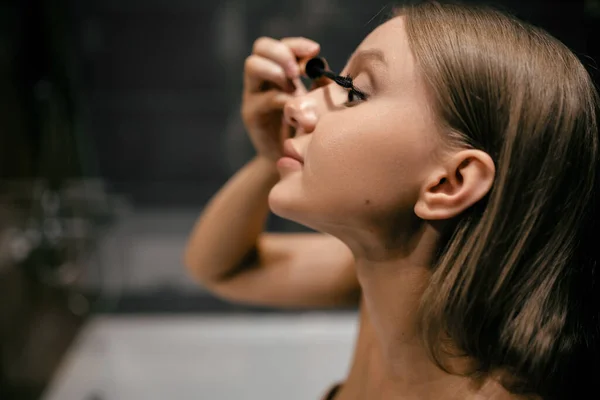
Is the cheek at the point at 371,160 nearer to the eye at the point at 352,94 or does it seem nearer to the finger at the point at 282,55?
the eye at the point at 352,94

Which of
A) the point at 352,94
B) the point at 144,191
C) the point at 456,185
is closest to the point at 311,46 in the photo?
the point at 352,94

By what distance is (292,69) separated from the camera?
58 centimetres

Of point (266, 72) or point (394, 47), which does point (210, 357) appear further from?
point (394, 47)

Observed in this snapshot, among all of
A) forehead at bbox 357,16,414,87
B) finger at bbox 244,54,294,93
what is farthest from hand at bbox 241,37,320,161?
forehead at bbox 357,16,414,87

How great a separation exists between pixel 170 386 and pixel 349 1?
3.06ft

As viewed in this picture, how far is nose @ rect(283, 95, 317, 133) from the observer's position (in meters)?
0.51

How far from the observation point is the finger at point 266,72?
580 mm

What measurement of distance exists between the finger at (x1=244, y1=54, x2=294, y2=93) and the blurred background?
0.59 metres

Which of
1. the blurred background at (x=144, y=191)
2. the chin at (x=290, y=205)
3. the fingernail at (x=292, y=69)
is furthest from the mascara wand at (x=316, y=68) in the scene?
the blurred background at (x=144, y=191)

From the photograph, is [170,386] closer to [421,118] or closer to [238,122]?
[238,122]

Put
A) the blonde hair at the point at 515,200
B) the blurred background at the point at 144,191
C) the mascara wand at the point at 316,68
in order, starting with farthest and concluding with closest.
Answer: the blurred background at the point at 144,191 < the mascara wand at the point at 316,68 < the blonde hair at the point at 515,200

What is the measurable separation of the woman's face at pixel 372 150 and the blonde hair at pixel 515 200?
0.02m

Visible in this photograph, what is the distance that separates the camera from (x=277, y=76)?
581 mm

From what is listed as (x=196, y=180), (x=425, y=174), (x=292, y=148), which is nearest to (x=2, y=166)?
(x=196, y=180)
